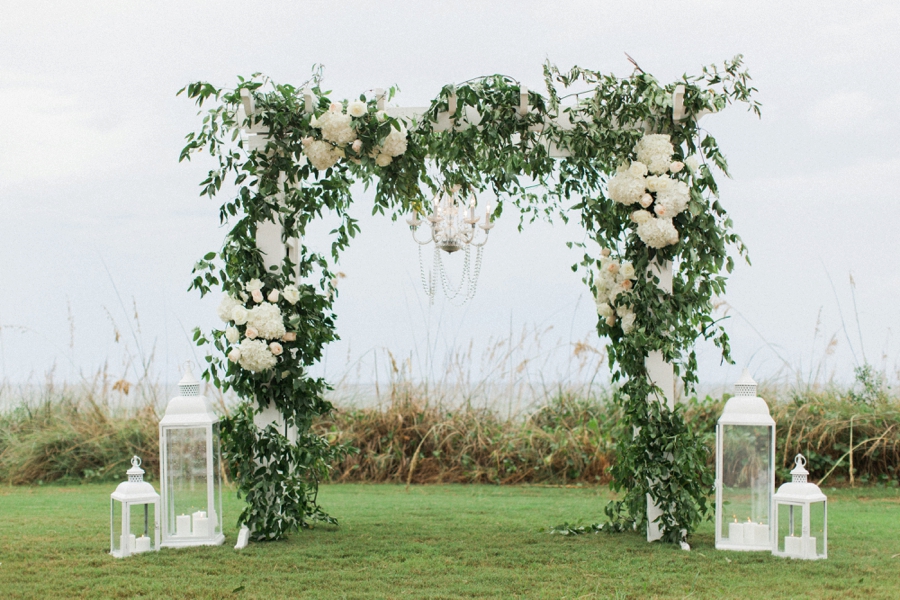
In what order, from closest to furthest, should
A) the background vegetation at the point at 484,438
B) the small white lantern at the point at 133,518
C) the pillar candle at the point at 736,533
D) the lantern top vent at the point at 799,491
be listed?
1. the lantern top vent at the point at 799,491
2. the small white lantern at the point at 133,518
3. the pillar candle at the point at 736,533
4. the background vegetation at the point at 484,438

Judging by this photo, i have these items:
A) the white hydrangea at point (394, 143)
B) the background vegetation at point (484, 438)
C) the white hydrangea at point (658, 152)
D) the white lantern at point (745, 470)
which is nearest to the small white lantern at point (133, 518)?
the white hydrangea at point (394, 143)

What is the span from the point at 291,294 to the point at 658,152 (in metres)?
2.00

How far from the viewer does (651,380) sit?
423 centimetres

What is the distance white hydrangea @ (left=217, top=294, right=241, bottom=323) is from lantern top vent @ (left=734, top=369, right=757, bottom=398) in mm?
2561

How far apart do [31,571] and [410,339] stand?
13.5ft

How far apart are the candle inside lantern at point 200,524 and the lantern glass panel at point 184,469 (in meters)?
0.07

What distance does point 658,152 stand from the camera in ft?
13.6

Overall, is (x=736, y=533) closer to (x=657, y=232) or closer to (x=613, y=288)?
(x=613, y=288)

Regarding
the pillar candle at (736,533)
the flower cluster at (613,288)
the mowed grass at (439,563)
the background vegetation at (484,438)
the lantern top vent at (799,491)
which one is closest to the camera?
the mowed grass at (439,563)

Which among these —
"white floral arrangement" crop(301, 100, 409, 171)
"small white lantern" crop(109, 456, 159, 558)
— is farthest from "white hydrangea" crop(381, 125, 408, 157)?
"small white lantern" crop(109, 456, 159, 558)

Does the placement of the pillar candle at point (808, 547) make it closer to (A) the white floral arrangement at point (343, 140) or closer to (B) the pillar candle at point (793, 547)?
(B) the pillar candle at point (793, 547)

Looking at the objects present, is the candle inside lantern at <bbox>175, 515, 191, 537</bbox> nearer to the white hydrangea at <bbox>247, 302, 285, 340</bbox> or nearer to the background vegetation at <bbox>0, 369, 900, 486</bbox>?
the white hydrangea at <bbox>247, 302, 285, 340</bbox>

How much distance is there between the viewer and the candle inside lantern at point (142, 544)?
13.4 ft

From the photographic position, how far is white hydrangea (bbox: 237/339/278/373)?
406 centimetres
